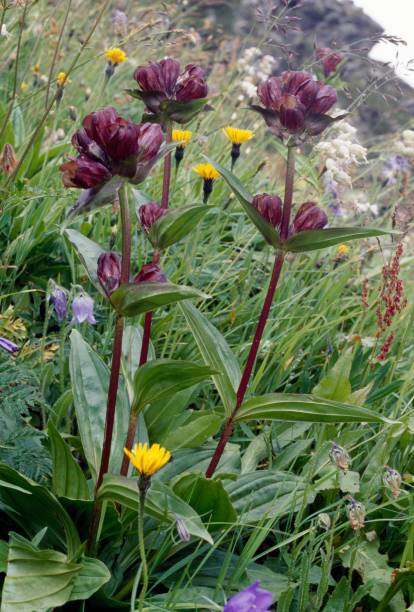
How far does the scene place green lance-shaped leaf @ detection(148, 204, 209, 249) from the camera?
1.37m

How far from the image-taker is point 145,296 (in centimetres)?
121

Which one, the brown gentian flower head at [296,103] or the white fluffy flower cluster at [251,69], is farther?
the white fluffy flower cluster at [251,69]

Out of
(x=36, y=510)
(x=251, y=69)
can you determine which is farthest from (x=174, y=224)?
(x=251, y=69)

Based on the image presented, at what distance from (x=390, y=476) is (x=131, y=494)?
55 cm

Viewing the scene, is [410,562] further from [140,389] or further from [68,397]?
[68,397]

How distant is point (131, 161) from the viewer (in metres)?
1.19

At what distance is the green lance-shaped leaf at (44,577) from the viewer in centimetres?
128

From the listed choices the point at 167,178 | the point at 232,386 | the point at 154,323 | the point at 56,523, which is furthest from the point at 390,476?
the point at 154,323

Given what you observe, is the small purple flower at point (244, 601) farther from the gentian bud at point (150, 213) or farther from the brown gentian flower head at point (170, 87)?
the brown gentian flower head at point (170, 87)

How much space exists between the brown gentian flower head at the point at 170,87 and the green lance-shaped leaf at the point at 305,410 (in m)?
0.63

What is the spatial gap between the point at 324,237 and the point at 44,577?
851 millimetres

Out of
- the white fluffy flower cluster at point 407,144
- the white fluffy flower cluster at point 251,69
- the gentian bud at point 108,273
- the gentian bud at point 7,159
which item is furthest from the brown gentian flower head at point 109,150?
the white fluffy flower cluster at point 251,69

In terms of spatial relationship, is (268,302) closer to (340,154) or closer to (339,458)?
(339,458)

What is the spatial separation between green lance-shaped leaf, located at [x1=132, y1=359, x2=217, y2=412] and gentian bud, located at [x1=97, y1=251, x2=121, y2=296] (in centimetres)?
16
